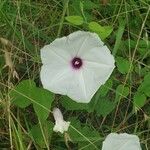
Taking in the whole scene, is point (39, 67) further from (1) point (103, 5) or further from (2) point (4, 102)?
(1) point (103, 5)

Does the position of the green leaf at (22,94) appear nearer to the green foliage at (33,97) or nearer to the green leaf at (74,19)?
the green foliage at (33,97)

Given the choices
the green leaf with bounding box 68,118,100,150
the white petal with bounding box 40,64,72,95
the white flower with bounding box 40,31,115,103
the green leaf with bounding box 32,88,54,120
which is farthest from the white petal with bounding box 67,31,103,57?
the green leaf with bounding box 68,118,100,150

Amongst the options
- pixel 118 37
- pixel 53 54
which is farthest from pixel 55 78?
pixel 118 37

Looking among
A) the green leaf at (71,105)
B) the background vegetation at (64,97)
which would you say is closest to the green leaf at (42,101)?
the background vegetation at (64,97)

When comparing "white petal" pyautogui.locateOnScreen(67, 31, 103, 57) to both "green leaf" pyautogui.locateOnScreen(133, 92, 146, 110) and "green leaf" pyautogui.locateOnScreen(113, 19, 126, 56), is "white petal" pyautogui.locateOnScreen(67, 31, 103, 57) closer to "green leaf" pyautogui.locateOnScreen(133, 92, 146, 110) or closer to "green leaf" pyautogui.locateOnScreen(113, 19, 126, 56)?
"green leaf" pyautogui.locateOnScreen(113, 19, 126, 56)

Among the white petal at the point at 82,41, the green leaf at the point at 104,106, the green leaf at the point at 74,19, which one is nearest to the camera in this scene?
the white petal at the point at 82,41

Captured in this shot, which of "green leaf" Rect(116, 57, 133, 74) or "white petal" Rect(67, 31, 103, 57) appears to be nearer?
"white petal" Rect(67, 31, 103, 57)
